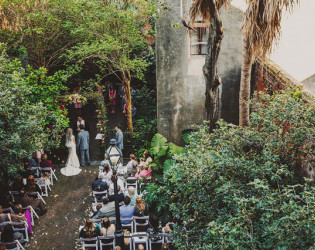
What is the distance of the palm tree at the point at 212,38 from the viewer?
7598 millimetres

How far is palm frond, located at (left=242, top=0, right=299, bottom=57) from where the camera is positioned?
6.94 m

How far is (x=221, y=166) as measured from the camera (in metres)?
5.48

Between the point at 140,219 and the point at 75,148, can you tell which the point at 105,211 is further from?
the point at 75,148

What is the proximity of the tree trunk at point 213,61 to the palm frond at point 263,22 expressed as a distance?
0.75m

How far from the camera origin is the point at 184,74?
1165cm

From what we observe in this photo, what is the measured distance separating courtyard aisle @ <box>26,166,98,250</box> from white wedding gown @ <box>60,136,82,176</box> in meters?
0.23

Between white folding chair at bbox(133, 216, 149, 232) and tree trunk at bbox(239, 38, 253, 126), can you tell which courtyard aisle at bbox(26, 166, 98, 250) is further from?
tree trunk at bbox(239, 38, 253, 126)

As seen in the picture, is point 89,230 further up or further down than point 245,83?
further down

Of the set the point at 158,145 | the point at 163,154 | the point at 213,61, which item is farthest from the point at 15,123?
the point at 213,61

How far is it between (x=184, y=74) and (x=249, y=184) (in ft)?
24.6

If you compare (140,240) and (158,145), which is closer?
(140,240)

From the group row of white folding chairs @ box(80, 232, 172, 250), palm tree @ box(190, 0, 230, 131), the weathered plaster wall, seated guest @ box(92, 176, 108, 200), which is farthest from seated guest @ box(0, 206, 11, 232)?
palm tree @ box(190, 0, 230, 131)

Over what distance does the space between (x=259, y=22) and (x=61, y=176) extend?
367 inches

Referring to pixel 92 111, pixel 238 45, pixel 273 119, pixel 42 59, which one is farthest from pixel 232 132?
pixel 92 111
